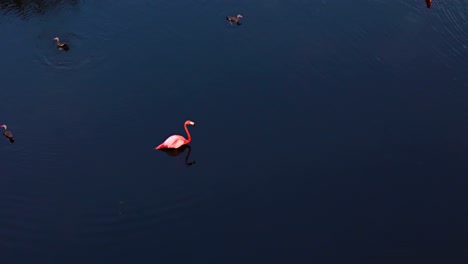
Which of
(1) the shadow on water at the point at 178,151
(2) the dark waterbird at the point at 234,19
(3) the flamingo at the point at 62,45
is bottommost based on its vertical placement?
(3) the flamingo at the point at 62,45

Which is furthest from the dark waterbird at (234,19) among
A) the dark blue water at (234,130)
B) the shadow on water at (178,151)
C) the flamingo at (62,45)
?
the shadow on water at (178,151)

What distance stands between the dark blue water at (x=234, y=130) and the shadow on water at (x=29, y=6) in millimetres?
115

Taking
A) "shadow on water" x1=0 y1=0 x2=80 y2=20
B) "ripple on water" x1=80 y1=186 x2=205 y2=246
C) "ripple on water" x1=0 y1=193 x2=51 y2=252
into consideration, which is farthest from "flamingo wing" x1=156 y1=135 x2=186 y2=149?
"shadow on water" x1=0 y1=0 x2=80 y2=20

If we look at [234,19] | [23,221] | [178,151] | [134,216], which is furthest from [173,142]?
[234,19]

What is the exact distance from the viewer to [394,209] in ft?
65.0

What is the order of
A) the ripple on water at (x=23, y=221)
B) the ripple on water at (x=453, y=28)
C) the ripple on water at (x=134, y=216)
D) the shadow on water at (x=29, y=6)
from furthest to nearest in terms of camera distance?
the shadow on water at (x=29, y=6), the ripple on water at (x=453, y=28), the ripple on water at (x=134, y=216), the ripple on water at (x=23, y=221)

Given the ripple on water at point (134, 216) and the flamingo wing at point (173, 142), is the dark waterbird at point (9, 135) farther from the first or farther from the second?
the flamingo wing at point (173, 142)

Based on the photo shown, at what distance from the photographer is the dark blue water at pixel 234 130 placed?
18.9 metres

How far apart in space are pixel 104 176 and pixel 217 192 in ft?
14.3

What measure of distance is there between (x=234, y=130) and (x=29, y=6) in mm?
14735

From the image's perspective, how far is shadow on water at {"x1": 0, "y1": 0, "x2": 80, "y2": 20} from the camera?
1148 inches

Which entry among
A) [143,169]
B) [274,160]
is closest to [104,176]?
[143,169]

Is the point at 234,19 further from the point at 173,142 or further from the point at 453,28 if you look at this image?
the point at 453,28

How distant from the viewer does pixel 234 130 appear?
22.7 meters
